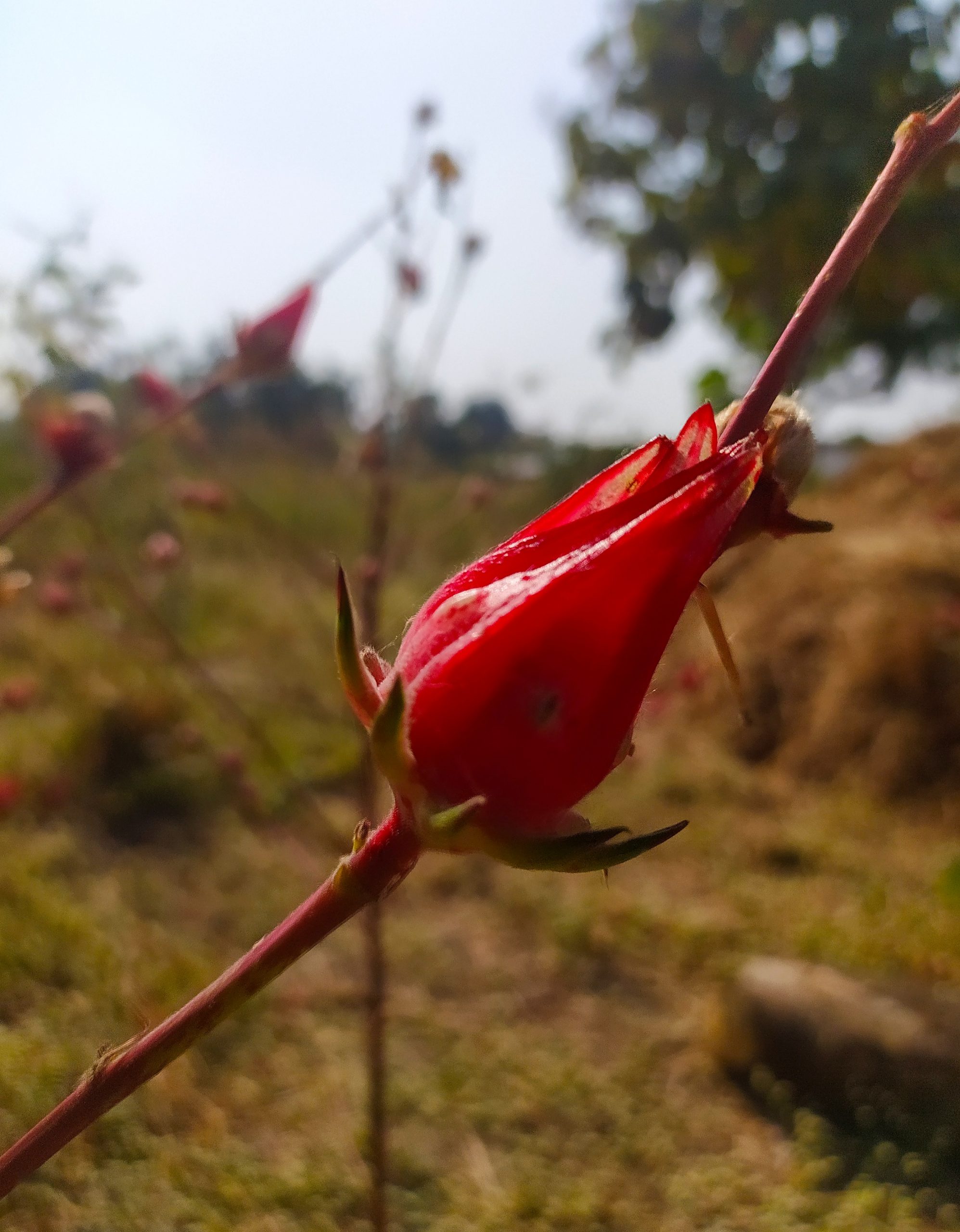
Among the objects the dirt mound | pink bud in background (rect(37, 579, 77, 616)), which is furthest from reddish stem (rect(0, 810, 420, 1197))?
the dirt mound

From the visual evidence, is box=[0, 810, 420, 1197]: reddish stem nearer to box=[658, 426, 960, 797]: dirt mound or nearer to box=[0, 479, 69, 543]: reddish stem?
box=[0, 479, 69, 543]: reddish stem

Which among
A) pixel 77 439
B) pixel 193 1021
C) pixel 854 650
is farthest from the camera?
pixel 854 650

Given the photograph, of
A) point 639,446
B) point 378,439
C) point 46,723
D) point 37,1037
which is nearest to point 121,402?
point 46,723

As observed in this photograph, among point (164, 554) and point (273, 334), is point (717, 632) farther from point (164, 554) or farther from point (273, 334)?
point (164, 554)

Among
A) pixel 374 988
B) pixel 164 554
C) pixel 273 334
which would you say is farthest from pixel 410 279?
pixel 374 988

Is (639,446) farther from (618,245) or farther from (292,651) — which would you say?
(618,245)

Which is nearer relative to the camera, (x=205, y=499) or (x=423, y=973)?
(x=205, y=499)
